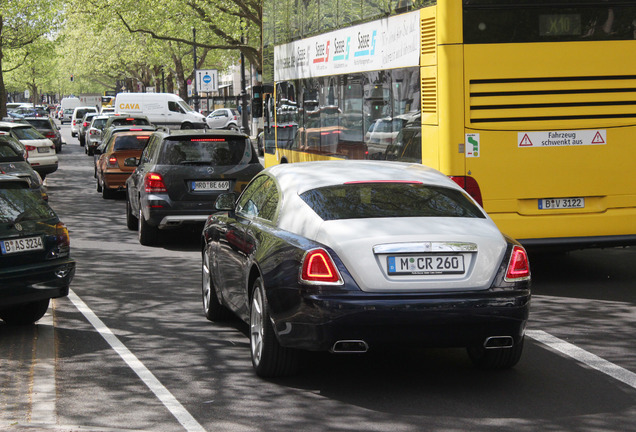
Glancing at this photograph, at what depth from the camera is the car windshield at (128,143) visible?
24094mm

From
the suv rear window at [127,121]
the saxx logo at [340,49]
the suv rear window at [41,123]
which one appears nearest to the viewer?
the saxx logo at [340,49]

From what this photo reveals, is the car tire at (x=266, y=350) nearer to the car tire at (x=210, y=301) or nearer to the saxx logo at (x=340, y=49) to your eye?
the car tire at (x=210, y=301)

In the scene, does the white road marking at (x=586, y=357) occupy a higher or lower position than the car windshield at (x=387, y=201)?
lower

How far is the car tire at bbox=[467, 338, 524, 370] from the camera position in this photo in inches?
289

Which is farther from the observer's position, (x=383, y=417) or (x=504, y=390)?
(x=504, y=390)

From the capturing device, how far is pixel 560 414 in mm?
6336

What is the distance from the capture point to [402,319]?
257 inches

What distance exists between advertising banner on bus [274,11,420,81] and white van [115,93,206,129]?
43969 mm

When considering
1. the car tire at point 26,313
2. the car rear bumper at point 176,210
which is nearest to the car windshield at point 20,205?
the car tire at point 26,313

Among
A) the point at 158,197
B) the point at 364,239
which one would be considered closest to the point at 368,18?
the point at 158,197

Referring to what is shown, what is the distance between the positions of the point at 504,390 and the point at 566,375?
644mm

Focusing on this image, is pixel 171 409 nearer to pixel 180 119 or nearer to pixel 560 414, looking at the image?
pixel 560 414

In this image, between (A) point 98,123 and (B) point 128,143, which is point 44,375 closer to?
(B) point 128,143

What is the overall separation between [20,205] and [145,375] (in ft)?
8.52
